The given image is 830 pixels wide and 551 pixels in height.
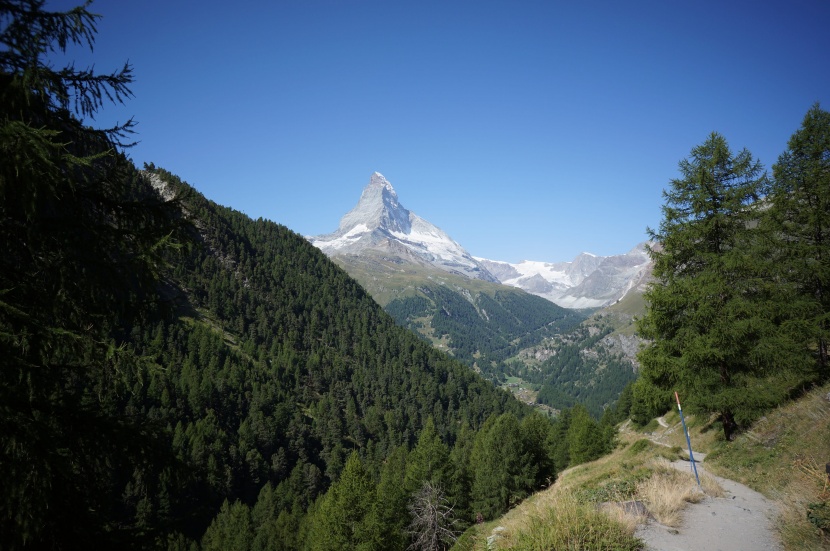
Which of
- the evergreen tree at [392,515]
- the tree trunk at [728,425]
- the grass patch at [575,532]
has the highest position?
the grass patch at [575,532]

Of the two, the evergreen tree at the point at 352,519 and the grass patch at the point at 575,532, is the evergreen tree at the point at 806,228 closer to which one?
the grass patch at the point at 575,532

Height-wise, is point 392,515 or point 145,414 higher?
point 145,414

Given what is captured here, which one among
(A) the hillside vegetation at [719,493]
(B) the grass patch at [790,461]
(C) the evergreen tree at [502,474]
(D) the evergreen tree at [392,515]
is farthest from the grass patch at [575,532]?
(C) the evergreen tree at [502,474]

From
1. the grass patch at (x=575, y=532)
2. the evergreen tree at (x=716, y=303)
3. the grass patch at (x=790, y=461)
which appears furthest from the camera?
the evergreen tree at (x=716, y=303)

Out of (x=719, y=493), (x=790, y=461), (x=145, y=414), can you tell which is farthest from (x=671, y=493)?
(x=145, y=414)

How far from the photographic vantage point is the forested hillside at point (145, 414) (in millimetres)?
5230

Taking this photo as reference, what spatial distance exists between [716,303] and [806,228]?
9.57 meters

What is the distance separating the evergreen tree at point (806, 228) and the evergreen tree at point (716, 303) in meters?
1.44

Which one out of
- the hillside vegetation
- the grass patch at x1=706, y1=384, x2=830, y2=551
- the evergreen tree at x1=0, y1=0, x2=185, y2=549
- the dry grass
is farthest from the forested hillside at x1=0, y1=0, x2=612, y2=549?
the grass patch at x1=706, y1=384, x2=830, y2=551

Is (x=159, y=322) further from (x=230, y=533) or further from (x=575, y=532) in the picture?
(x=230, y=533)

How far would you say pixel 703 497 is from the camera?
1022 cm

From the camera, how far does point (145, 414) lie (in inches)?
1047

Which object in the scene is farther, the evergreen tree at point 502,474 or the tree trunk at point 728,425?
the evergreen tree at point 502,474

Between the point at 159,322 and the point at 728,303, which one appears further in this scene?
the point at 159,322
